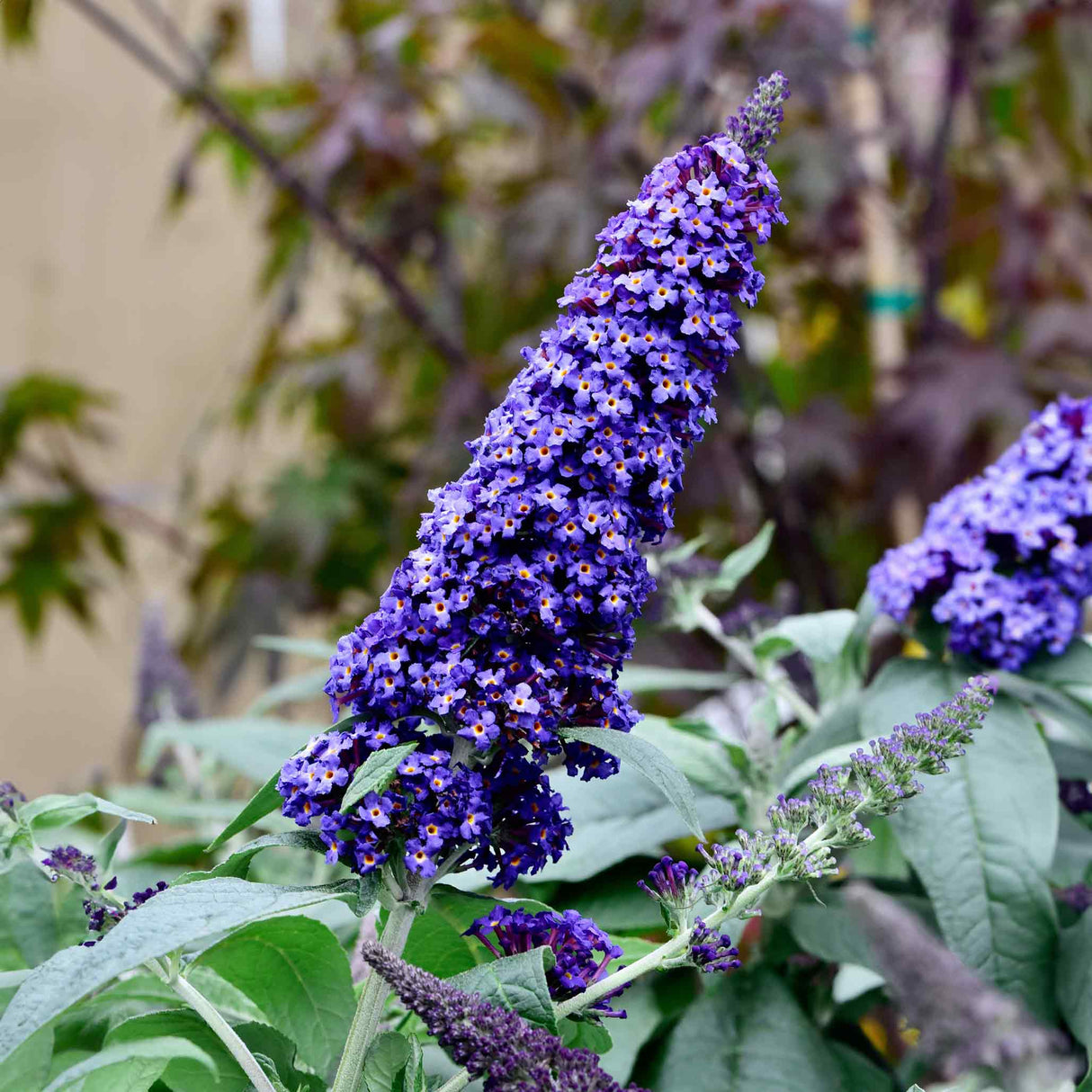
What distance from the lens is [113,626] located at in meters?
3.77

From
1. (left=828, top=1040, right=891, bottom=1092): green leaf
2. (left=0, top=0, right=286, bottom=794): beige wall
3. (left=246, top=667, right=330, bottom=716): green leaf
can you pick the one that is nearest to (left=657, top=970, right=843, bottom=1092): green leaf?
(left=828, top=1040, right=891, bottom=1092): green leaf

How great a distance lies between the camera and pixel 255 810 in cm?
60

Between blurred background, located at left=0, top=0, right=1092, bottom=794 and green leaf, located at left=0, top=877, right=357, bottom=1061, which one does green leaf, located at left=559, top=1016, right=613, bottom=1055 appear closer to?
green leaf, located at left=0, top=877, right=357, bottom=1061

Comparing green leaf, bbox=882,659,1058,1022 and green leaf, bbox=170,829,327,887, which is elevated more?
green leaf, bbox=170,829,327,887

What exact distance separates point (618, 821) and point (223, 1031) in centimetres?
42

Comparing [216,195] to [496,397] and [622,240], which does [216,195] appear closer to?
[496,397]

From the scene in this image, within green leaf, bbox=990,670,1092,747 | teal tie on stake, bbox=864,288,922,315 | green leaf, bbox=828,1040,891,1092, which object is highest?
teal tie on stake, bbox=864,288,922,315

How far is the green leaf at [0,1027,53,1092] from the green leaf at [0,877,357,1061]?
150 mm

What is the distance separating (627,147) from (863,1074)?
5.17 ft

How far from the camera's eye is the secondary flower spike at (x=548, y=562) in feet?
1.87

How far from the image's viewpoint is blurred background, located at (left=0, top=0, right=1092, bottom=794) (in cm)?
191

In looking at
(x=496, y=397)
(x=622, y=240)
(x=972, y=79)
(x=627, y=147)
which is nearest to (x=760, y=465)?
(x=496, y=397)

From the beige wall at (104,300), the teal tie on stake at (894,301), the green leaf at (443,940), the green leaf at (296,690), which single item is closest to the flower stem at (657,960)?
the green leaf at (443,940)

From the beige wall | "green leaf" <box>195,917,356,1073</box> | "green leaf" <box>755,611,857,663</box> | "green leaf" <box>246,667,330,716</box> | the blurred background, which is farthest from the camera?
the beige wall
